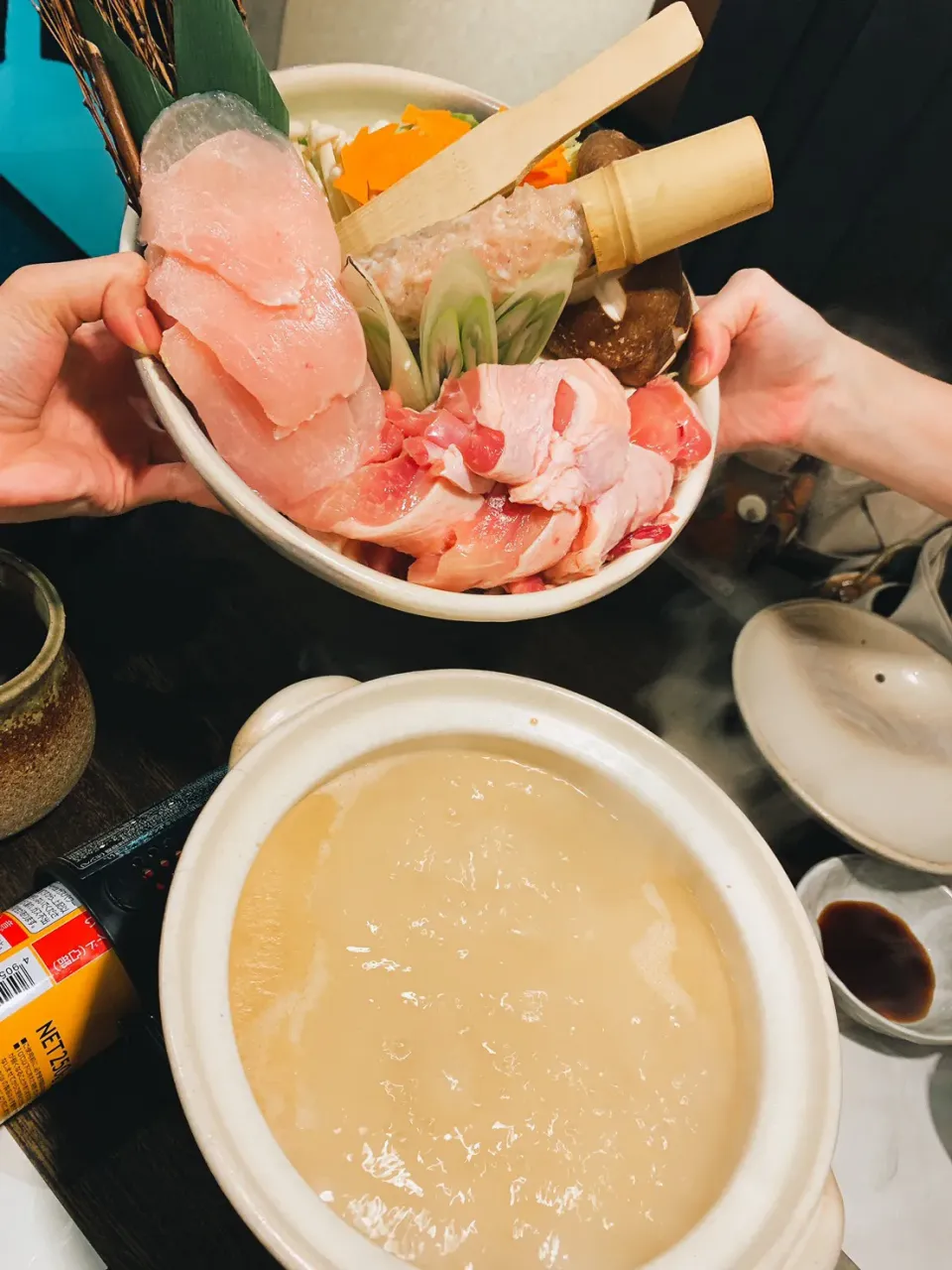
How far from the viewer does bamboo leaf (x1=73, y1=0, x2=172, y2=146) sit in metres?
0.92

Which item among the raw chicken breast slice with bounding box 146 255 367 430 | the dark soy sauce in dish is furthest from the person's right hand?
the dark soy sauce in dish

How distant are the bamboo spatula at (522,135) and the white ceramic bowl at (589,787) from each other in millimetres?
637

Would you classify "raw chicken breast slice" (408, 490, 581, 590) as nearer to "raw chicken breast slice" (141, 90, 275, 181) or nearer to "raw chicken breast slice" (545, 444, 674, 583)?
"raw chicken breast slice" (545, 444, 674, 583)

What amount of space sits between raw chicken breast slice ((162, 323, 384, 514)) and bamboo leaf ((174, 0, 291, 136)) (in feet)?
1.03

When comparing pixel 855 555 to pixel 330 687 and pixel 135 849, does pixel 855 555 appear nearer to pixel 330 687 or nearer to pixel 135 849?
pixel 330 687

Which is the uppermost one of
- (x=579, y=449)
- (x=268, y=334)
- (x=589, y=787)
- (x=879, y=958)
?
(x=268, y=334)

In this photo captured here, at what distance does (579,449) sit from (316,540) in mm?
346

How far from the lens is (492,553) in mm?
1027

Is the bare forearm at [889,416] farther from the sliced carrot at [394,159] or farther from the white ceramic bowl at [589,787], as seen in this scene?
the white ceramic bowl at [589,787]

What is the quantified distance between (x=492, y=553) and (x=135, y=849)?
621 mm

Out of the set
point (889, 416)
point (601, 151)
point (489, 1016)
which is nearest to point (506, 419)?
point (601, 151)

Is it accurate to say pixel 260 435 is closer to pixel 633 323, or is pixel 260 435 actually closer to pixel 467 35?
pixel 633 323

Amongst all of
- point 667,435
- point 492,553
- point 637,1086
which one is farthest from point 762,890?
point 667,435

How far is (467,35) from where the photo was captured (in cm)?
204
